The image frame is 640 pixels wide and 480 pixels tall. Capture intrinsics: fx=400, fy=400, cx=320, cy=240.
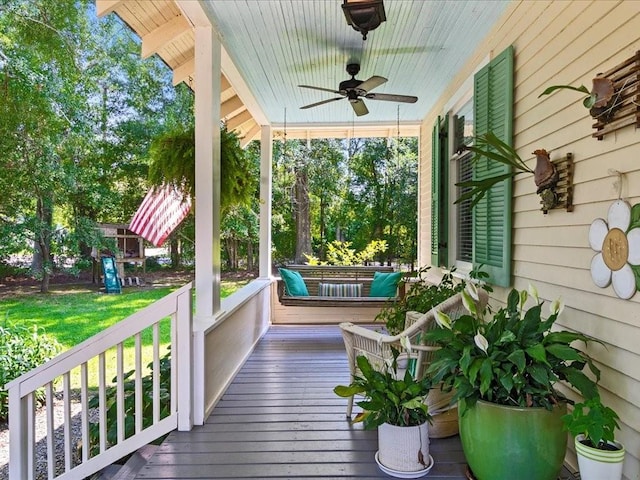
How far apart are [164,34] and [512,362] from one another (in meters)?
3.12

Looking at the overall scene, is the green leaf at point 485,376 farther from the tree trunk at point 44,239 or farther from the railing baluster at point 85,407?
the tree trunk at point 44,239

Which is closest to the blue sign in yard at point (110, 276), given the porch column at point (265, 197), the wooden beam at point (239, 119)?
the porch column at point (265, 197)

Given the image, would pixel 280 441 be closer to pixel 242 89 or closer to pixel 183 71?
pixel 183 71

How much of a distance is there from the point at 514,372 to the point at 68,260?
3.61 meters

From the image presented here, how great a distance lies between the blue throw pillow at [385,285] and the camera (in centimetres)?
500

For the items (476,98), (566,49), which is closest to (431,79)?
(476,98)

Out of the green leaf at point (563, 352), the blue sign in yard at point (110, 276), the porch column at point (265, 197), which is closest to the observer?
the green leaf at point (563, 352)

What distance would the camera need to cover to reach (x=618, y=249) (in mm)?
1600

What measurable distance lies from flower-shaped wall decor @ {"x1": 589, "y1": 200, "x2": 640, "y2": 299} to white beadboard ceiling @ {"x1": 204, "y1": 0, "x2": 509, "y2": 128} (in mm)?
1801

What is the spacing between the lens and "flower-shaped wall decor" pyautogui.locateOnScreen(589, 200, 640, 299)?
151 centimetres

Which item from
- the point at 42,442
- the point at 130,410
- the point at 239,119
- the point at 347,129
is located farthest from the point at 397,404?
the point at 347,129

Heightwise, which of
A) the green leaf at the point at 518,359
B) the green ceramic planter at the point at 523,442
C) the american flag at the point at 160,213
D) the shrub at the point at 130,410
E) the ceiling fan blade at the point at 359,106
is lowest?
the shrub at the point at 130,410

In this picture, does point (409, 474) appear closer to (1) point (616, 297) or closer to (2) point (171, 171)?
(1) point (616, 297)

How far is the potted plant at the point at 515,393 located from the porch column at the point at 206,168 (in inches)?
65.5
